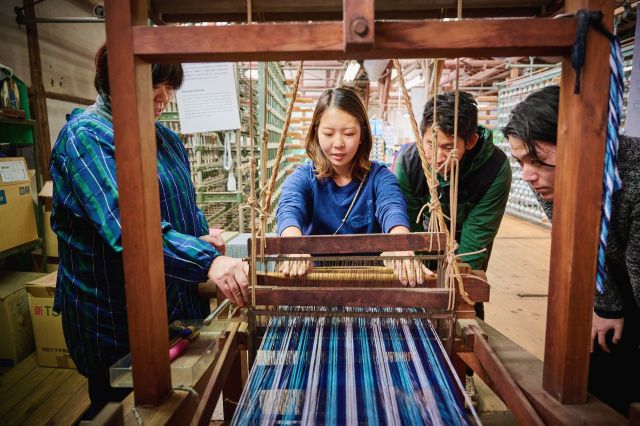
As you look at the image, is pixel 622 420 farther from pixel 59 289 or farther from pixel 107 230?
pixel 59 289

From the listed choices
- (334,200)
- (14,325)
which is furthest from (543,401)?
(14,325)

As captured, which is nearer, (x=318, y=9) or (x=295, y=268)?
(x=318, y=9)

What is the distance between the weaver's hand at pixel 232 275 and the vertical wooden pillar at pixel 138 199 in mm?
246

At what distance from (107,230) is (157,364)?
14.3 inches

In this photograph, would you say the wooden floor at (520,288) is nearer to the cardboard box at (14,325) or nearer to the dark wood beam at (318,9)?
the dark wood beam at (318,9)

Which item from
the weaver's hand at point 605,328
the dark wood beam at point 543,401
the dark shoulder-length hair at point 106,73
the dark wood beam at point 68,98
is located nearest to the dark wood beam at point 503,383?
the dark wood beam at point 543,401

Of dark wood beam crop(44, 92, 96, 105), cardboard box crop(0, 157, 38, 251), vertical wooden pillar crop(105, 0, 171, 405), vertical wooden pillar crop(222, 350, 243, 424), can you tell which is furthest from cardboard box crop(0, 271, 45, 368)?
vertical wooden pillar crop(105, 0, 171, 405)

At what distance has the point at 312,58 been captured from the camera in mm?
677

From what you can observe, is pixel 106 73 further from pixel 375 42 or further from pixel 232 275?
pixel 375 42

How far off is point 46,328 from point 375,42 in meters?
3.05

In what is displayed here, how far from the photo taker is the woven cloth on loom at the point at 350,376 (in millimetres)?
770

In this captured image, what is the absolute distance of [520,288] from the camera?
396cm

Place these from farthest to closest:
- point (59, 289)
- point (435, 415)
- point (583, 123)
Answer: point (59, 289), point (435, 415), point (583, 123)

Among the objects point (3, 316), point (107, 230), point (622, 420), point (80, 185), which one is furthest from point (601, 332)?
point (3, 316)
